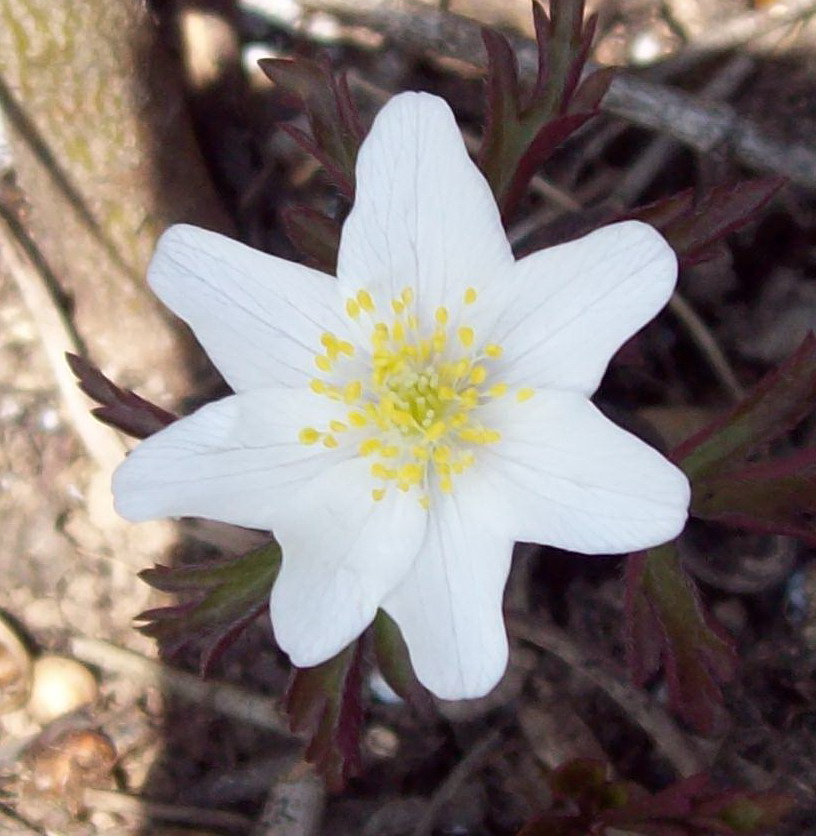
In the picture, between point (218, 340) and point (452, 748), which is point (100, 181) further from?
point (452, 748)

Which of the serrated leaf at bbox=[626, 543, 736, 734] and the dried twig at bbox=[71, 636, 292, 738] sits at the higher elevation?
the serrated leaf at bbox=[626, 543, 736, 734]

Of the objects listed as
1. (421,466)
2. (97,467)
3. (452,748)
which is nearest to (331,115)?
(421,466)

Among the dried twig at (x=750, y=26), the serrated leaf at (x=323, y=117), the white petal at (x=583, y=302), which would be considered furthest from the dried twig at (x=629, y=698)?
the dried twig at (x=750, y=26)

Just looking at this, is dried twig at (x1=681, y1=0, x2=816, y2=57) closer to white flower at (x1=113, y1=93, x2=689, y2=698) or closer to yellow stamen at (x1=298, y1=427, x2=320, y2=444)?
white flower at (x1=113, y1=93, x2=689, y2=698)

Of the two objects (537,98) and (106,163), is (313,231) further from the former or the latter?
(106,163)

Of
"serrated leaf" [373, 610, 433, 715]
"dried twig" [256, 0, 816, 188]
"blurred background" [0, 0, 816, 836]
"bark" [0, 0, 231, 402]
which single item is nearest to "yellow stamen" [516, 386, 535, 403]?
"serrated leaf" [373, 610, 433, 715]

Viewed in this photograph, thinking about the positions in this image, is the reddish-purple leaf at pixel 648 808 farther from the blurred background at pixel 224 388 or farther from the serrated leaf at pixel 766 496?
the serrated leaf at pixel 766 496
